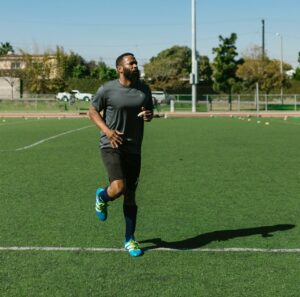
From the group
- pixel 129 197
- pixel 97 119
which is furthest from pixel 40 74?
pixel 97 119

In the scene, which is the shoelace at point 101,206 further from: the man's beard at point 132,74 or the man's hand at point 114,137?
the man's beard at point 132,74

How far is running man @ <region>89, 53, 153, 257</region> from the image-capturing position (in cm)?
564

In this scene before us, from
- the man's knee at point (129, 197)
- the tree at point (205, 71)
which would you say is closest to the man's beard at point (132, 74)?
the man's knee at point (129, 197)

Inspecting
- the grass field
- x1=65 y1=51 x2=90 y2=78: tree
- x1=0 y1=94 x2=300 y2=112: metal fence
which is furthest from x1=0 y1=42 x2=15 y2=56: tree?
the grass field

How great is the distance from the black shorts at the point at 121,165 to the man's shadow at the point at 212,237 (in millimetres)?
684

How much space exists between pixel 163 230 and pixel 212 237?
2.01 feet

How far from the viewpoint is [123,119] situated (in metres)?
5.71

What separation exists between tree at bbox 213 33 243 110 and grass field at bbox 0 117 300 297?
43400 millimetres

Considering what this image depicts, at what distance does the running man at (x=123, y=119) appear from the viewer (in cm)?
564

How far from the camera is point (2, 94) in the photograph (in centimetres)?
7050

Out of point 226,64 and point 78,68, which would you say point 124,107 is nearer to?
point 226,64

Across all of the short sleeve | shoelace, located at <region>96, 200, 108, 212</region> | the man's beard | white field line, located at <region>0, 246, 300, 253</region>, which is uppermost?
the man's beard

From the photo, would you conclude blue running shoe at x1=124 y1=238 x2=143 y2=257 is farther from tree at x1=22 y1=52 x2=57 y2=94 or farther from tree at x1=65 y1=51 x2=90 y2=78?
tree at x1=65 y1=51 x2=90 y2=78

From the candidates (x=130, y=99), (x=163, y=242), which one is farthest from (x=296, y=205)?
(x=130, y=99)
